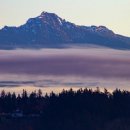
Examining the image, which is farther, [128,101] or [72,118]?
[128,101]

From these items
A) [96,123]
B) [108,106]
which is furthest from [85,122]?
[108,106]

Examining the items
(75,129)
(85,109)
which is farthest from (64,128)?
(85,109)

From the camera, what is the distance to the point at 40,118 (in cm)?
19512

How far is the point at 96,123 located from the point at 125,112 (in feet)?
38.9

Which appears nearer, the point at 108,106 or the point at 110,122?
the point at 110,122

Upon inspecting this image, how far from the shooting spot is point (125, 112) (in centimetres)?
18875

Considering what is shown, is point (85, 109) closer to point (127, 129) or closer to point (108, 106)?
point (108, 106)

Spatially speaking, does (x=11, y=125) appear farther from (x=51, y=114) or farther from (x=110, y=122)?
(x=110, y=122)

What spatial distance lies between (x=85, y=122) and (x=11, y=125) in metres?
19.5

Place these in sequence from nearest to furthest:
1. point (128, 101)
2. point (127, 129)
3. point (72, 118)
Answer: point (127, 129), point (72, 118), point (128, 101)

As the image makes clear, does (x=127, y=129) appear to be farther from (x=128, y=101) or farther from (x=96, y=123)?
(x=128, y=101)

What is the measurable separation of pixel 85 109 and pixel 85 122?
12822 mm

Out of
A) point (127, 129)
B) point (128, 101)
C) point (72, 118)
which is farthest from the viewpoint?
point (128, 101)

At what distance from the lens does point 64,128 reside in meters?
180
